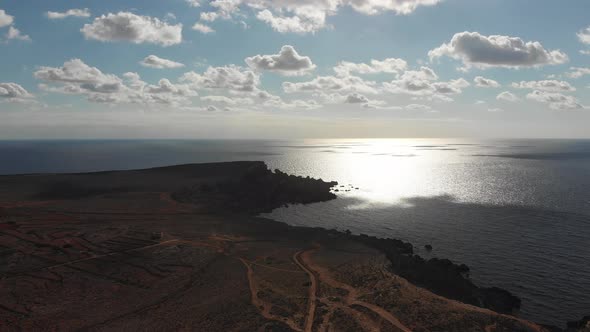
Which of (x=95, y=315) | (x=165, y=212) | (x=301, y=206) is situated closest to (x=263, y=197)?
(x=301, y=206)

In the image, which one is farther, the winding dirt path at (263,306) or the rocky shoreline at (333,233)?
the rocky shoreline at (333,233)

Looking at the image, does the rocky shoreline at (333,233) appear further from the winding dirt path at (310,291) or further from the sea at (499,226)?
the winding dirt path at (310,291)

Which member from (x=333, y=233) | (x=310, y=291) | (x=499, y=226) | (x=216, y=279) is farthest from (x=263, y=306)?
(x=499, y=226)

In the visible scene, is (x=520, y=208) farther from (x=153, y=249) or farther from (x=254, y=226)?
(x=153, y=249)

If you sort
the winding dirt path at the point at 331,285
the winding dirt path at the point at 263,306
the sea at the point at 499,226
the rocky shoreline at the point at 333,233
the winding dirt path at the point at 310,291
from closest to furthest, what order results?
the winding dirt path at the point at 263,306
the winding dirt path at the point at 310,291
the winding dirt path at the point at 331,285
the rocky shoreline at the point at 333,233
the sea at the point at 499,226

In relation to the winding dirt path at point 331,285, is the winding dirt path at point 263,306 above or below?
below

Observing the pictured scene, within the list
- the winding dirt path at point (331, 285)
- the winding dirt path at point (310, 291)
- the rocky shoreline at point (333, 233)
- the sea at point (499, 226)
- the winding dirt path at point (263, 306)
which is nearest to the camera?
the winding dirt path at point (263, 306)

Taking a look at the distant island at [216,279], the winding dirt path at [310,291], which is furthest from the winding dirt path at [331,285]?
A: the distant island at [216,279]

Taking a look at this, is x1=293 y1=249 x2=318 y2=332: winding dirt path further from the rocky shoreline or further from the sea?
the sea

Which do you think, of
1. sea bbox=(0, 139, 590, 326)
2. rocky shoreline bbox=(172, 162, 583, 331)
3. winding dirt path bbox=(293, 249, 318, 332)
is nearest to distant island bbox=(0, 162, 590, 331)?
winding dirt path bbox=(293, 249, 318, 332)

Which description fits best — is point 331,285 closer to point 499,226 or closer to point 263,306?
point 263,306
